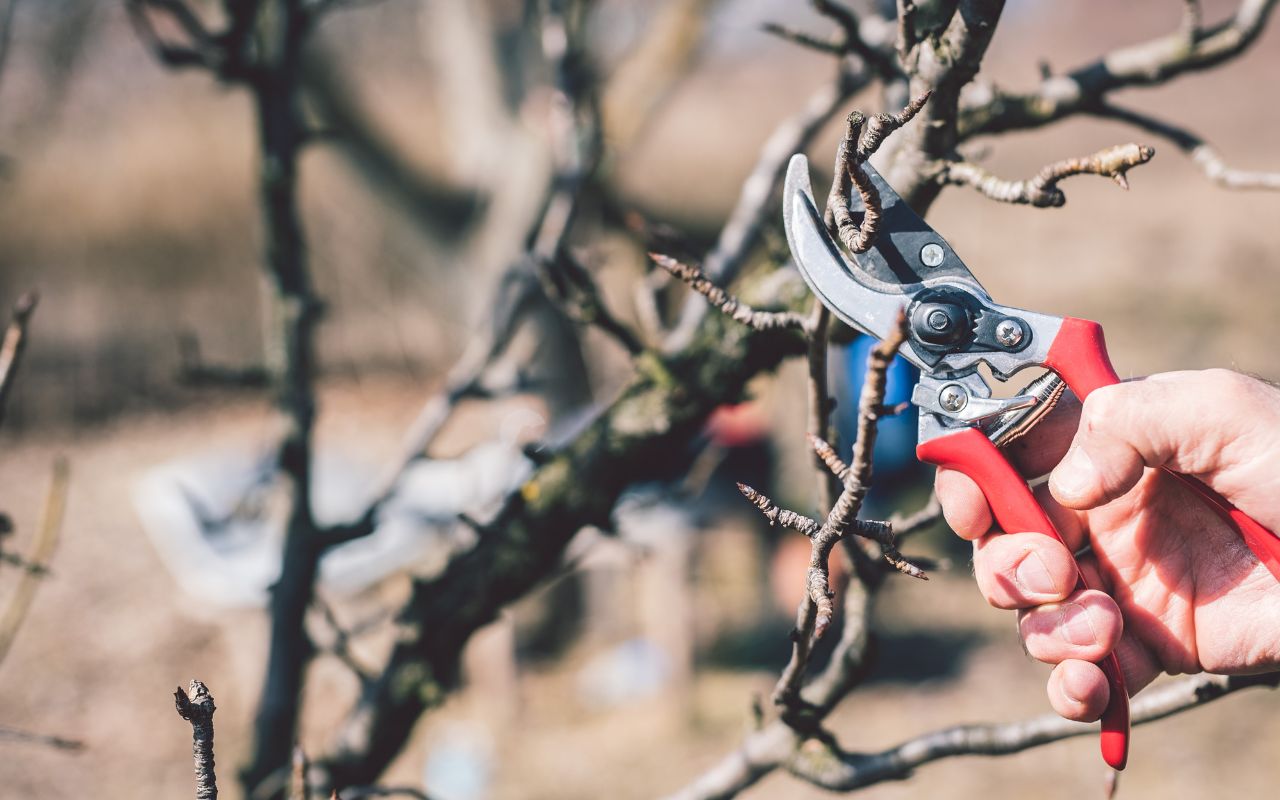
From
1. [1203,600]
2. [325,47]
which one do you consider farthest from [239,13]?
[325,47]

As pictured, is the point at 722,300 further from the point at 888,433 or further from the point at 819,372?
the point at 888,433

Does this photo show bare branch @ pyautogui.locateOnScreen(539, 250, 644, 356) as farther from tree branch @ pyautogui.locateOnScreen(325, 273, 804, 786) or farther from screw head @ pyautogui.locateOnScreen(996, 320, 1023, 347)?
screw head @ pyautogui.locateOnScreen(996, 320, 1023, 347)

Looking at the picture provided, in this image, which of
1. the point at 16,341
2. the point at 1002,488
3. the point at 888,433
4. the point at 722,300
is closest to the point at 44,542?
the point at 16,341

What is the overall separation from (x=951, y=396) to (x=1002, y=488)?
0.14 metres

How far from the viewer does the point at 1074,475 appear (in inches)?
51.0

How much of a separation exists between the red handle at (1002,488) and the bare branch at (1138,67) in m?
0.45

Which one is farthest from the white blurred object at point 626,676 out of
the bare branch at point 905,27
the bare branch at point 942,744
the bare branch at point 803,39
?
the bare branch at point 905,27

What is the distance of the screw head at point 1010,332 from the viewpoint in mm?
1319

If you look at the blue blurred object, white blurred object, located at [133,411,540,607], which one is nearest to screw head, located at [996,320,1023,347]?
white blurred object, located at [133,411,540,607]

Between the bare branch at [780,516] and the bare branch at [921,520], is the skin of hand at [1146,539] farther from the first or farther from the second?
the bare branch at [780,516]

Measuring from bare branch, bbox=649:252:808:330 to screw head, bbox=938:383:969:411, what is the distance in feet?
0.88

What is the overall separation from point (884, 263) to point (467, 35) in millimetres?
5107

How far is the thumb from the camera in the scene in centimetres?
125

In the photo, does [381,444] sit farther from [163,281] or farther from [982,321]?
[982,321]
